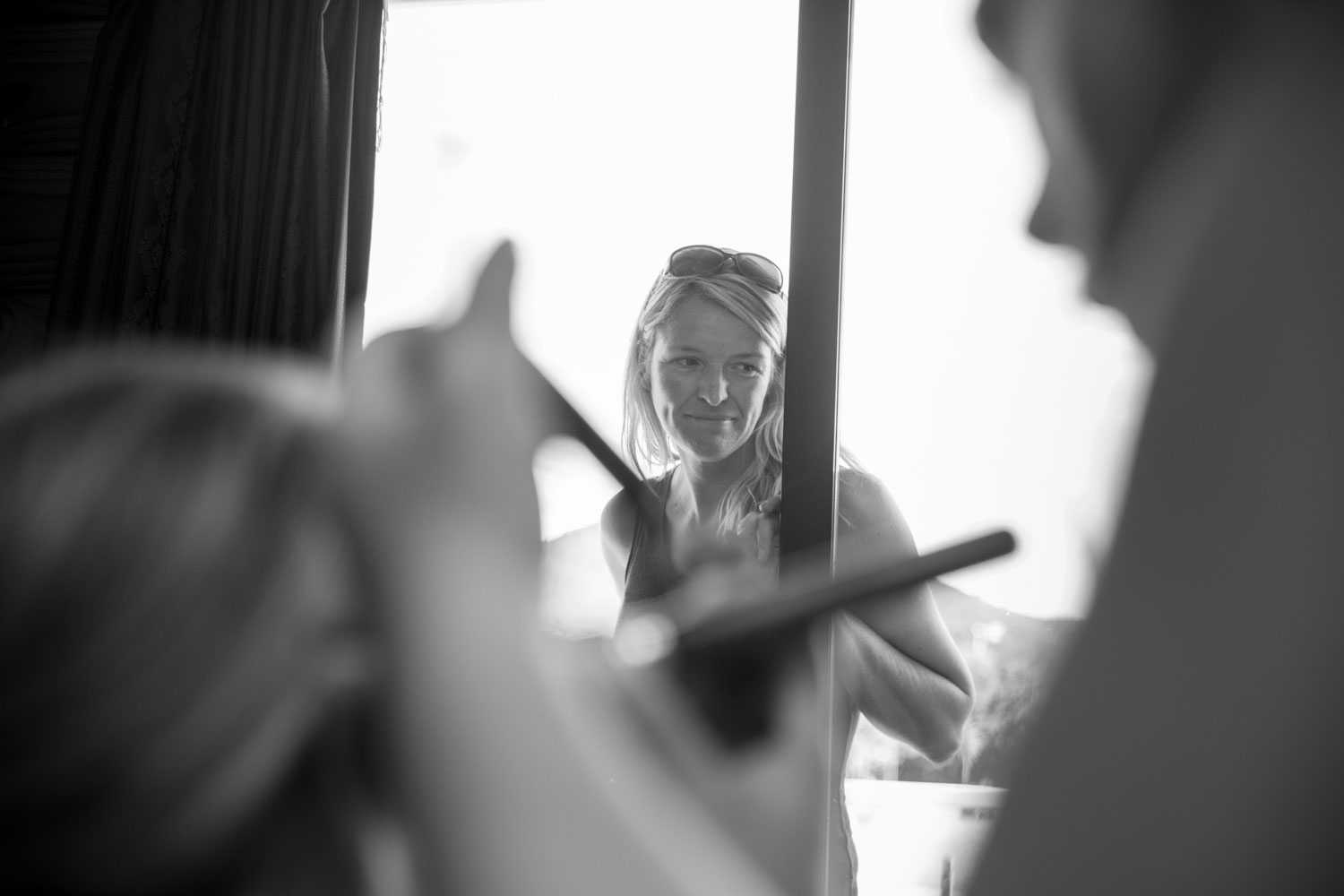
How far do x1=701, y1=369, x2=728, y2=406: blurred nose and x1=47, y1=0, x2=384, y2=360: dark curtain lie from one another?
1.99 feet

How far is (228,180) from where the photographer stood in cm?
193

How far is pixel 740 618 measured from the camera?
0.48 metres

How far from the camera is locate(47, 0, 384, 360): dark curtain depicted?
1870mm

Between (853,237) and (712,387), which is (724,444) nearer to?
(712,387)

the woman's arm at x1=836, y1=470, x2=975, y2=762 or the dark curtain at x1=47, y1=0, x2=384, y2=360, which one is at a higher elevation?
the dark curtain at x1=47, y1=0, x2=384, y2=360

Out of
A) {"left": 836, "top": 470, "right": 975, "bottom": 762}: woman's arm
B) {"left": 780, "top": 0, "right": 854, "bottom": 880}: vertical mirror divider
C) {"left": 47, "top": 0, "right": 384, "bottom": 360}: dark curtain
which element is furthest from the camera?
{"left": 47, "top": 0, "right": 384, "bottom": 360}: dark curtain

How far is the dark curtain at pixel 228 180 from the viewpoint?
187 cm

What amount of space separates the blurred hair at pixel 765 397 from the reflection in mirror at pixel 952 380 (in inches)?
4.5

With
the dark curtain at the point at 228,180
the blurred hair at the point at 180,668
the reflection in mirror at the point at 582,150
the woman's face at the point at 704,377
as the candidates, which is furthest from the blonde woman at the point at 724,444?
the blurred hair at the point at 180,668

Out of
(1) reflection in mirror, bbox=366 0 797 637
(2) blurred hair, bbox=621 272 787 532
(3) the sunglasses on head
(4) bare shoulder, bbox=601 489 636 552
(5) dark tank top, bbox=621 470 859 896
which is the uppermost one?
(1) reflection in mirror, bbox=366 0 797 637

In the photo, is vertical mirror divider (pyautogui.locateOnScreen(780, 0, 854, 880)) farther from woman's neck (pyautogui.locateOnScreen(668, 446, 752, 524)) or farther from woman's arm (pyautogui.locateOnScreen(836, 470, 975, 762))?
woman's arm (pyautogui.locateOnScreen(836, 470, 975, 762))

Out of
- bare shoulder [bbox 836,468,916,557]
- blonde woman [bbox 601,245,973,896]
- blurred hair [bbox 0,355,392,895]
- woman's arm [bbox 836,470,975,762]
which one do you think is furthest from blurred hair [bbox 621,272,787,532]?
blurred hair [bbox 0,355,392,895]

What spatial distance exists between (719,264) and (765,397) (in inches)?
8.5

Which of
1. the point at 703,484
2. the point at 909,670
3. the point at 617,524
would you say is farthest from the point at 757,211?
the point at 909,670
